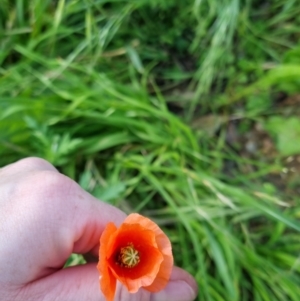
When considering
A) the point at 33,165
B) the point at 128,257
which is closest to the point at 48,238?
the point at 128,257

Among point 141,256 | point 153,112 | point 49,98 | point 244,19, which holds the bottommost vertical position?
point 49,98

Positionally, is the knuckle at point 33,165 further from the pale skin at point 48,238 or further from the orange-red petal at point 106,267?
the orange-red petal at point 106,267

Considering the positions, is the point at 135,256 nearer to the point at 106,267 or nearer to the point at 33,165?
the point at 106,267

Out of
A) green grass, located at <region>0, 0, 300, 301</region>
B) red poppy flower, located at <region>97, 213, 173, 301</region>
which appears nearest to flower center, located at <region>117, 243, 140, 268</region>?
red poppy flower, located at <region>97, 213, 173, 301</region>

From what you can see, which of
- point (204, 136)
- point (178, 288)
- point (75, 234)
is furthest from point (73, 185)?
point (204, 136)

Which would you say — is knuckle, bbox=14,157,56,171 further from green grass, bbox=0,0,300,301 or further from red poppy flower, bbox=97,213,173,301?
red poppy flower, bbox=97,213,173,301

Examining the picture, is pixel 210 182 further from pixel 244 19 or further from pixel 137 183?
pixel 244 19
